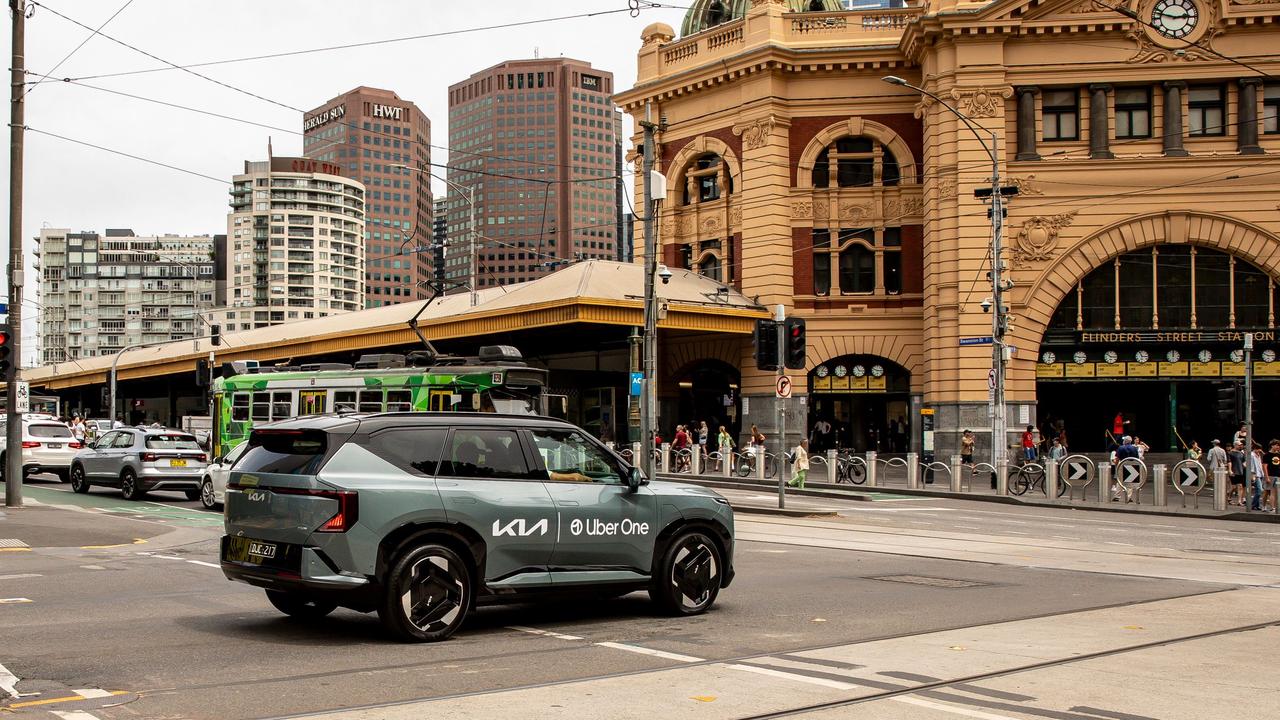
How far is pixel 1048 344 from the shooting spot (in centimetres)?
4162

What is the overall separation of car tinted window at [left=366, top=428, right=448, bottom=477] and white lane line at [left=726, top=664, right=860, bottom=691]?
109 inches

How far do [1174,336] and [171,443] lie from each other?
1220 inches

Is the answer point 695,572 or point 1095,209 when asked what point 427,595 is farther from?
point 1095,209

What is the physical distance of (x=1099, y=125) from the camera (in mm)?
41094

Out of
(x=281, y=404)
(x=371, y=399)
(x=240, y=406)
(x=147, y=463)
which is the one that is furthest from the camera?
(x=240, y=406)

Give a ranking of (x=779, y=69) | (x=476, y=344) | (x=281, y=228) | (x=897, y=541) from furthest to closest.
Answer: (x=281, y=228) < (x=476, y=344) < (x=779, y=69) < (x=897, y=541)

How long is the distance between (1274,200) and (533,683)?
39.3 meters

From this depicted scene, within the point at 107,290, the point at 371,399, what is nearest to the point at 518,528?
the point at 371,399

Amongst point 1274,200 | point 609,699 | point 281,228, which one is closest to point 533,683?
point 609,699

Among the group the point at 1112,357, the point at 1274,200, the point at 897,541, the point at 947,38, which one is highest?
the point at 947,38

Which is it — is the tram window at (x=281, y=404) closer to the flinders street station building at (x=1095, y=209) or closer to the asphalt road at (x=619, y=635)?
the asphalt road at (x=619, y=635)

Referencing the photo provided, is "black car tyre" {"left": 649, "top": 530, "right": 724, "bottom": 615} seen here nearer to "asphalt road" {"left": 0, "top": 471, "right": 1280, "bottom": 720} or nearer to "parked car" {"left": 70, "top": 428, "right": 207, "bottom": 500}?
"asphalt road" {"left": 0, "top": 471, "right": 1280, "bottom": 720}

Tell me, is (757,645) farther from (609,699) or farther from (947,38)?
(947,38)

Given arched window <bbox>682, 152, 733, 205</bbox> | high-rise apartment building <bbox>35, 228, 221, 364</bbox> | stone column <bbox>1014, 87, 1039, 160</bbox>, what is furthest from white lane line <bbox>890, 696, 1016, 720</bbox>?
high-rise apartment building <bbox>35, 228, 221, 364</bbox>
